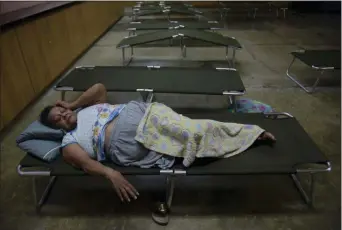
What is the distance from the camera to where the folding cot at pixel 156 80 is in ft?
7.16

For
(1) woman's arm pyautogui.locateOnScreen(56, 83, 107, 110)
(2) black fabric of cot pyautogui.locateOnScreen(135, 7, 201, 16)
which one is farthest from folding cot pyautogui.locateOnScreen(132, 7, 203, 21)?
(1) woman's arm pyautogui.locateOnScreen(56, 83, 107, 110)

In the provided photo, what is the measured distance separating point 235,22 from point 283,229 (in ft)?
19.1

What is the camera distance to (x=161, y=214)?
4.91 ft

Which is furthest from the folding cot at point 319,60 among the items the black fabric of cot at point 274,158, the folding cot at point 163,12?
the folding cot at point 163,12

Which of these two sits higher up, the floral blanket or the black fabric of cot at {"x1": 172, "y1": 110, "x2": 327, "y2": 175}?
the floral blanket

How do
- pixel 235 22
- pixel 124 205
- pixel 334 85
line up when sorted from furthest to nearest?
1. pixel 235 22
2. pixel 334 85
3. pixel 124 205

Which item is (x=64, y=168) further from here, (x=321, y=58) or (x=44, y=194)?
(x=321, y=58)

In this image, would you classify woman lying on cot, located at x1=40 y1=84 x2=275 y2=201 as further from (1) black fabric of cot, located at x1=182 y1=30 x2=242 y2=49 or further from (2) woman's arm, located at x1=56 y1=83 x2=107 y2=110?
(1) black fabric of cot, located at x1=182 y1=30 x2=242 y2=49

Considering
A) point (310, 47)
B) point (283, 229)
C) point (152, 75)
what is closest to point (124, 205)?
point (283, 229)

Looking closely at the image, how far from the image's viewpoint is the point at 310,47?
4.51 metres

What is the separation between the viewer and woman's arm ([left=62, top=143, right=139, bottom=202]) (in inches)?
53.5

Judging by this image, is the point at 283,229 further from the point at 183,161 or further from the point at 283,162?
the point at 183,161

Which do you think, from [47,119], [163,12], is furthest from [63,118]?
[163,12]

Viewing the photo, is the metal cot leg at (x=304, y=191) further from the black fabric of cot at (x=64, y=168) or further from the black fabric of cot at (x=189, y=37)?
the black fabric of cot at (x=189, y=37)
